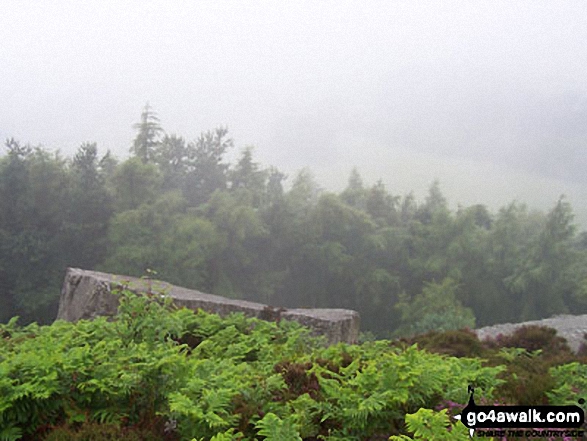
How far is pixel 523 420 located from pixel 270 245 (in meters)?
21.5

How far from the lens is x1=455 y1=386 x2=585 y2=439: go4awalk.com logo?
2862mm

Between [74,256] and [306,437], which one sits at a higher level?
[74,256]

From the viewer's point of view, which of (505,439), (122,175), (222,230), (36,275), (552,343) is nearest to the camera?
(505,439)

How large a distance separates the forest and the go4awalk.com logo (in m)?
16.9

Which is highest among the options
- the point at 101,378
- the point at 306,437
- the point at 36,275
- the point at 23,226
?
the point at 23,226

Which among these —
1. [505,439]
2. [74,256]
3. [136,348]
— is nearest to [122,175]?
[74,256]

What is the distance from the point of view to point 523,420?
9.84 ft

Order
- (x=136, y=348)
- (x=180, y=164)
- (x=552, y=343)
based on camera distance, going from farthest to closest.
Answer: (x=180, y=164)
(x=552, y=343)
(x=136, y=348)

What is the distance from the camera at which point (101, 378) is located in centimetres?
319

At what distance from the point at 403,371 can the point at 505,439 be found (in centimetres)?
67

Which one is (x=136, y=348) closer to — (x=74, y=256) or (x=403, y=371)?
(x=403, y=371)

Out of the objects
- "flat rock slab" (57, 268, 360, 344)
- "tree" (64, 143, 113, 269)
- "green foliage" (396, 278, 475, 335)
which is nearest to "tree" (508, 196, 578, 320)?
"green foliage" (396, 278, 475, 335)

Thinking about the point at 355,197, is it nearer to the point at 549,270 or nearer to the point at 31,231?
the point at 549,270

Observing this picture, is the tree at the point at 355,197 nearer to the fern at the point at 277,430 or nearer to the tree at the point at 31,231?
the tree at the point at 31,231
